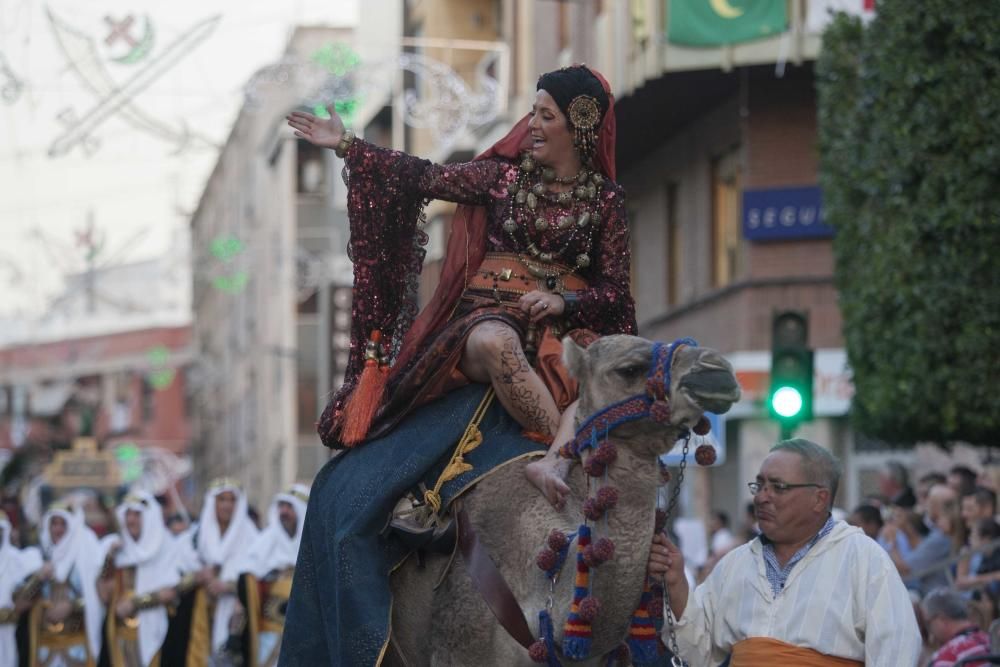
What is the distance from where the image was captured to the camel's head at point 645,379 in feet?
22.1

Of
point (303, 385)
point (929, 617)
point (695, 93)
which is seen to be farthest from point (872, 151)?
point (303, 385)

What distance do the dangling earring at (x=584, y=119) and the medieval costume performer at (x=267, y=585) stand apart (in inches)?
426

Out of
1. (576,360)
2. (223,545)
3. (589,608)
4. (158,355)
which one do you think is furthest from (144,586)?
(158,355)

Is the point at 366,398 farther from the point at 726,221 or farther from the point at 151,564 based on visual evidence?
the point at 726,221

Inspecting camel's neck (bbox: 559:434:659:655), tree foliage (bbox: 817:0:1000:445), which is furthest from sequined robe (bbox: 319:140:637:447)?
tree foliage (bbox: 817:0:1000:445)

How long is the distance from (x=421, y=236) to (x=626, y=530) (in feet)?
6.42

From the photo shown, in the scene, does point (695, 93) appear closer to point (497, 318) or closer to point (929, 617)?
point (929, 617)

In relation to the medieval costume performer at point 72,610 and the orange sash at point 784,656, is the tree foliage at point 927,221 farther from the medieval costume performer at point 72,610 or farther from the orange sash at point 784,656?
the orange sash at point 784,656

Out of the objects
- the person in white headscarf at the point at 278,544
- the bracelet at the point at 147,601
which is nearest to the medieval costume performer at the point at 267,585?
the person in white headscarf at the point at 278,544

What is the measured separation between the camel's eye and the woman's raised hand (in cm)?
171

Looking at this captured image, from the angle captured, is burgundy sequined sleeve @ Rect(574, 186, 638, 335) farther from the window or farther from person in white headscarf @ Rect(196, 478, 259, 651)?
the window

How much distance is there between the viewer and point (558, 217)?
8156 millimetres

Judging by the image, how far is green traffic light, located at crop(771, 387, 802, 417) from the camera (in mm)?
16203

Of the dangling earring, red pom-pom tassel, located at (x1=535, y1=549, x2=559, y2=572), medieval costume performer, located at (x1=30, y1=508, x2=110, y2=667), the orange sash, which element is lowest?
medieval costume performer, located at (x1=30, y1=508, x2=110, y2=667)
